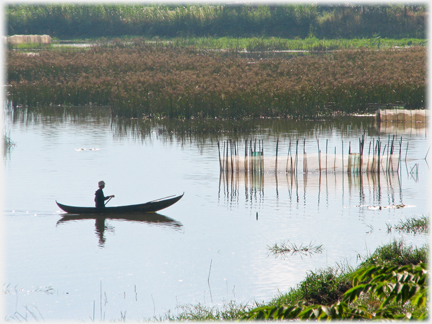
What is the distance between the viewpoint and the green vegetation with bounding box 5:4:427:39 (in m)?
68.9

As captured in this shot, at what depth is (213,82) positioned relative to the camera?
39875 millimetres

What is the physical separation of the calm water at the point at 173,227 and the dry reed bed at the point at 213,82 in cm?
631

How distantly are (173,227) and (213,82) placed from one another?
2361 cm

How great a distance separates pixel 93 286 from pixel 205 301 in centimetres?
238

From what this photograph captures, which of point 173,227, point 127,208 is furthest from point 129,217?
point 173,227

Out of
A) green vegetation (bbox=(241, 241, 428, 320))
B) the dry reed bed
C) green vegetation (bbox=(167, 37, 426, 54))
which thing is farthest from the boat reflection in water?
green vegetation (bbox=(167, 37, 426, 54))

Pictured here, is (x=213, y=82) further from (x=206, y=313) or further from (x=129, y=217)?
(x=206, y=313)

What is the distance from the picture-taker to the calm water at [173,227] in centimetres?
1221

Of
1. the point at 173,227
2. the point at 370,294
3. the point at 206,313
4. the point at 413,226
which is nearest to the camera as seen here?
the point at 370,294

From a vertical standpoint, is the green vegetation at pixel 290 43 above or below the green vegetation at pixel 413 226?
above

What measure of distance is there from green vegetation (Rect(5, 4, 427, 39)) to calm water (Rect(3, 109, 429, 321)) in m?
40.9

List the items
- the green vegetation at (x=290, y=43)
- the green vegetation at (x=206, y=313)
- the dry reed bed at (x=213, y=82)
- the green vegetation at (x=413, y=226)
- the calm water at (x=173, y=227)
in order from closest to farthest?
the green vegetation at (x=206, y=313) < the calm water at (x=173, y=227) < the green vegetation at (x=413, y=226) < the dry reed bed at (x=213, y=82) < the green vegetation at (x=290, y=43)

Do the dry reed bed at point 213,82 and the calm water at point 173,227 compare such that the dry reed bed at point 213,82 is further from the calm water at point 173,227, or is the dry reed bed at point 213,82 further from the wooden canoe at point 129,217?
the wooden canoe at point 129,217

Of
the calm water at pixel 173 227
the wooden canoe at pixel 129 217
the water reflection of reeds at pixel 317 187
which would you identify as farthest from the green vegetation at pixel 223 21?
the wooden canoe at pixel 129 217
